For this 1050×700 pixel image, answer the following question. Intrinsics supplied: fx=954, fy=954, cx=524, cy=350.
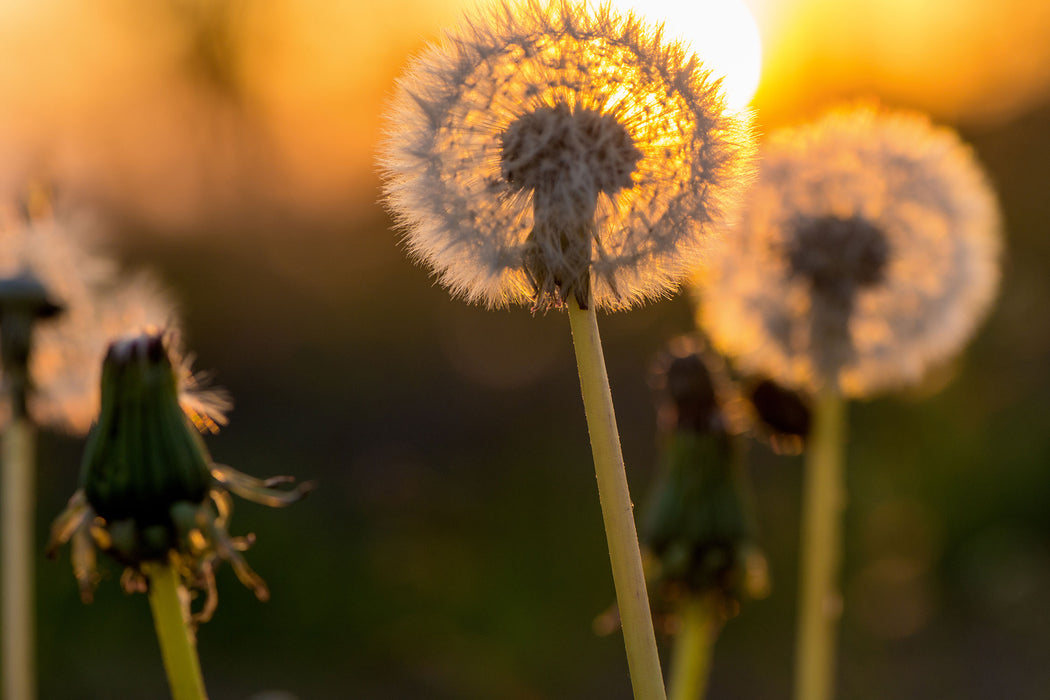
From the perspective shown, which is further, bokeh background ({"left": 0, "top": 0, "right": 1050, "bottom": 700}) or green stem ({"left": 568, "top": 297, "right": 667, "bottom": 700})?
bokeh background ({"left": 0, "top": 0, "right": 1050, "bottom": 700})

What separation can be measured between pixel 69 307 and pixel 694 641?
75.9 inches

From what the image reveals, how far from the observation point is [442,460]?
10.0 m

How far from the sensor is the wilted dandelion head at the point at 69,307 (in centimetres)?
259

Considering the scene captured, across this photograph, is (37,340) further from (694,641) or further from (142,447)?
(694,641)

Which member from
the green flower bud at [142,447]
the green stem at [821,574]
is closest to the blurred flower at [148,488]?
the green flower bud at [142,447]

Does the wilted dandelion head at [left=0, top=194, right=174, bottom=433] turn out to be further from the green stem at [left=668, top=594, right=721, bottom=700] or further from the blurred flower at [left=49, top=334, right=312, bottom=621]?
the green stem at [left=668, top=594, right=721, bottom=700]

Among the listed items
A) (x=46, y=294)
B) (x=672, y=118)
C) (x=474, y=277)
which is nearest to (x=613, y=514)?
(x=474, y=277)

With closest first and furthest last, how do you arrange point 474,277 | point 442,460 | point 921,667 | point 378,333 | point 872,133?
point 474,277
point 872,133
point 921,667
point 442,460
point 378,333

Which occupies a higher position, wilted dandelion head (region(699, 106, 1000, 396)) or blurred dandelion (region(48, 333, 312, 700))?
wilted dandelion head (region(699, 106, 1000, 396))

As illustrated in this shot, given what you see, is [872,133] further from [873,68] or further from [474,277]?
[873,68]

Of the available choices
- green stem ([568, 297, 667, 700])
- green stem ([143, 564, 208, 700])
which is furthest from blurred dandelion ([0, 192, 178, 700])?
green stem ([568, 297, 667, 700])

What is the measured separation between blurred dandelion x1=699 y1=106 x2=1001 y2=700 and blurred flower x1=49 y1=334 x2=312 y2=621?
68.7 inches

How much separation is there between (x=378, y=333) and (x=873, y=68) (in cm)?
688

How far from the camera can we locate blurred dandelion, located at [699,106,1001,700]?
2838 mm
